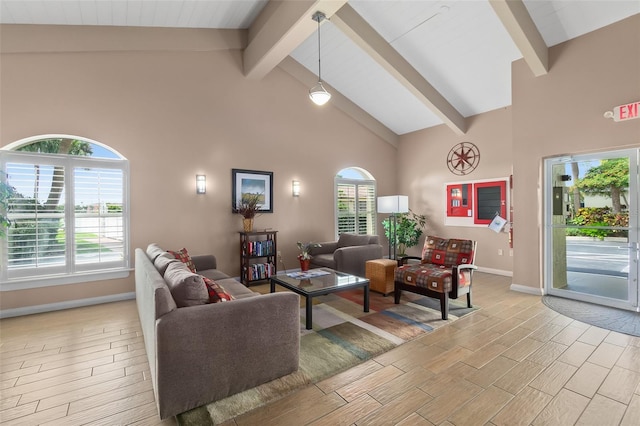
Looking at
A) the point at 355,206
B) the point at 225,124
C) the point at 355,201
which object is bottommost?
the point at 355,206

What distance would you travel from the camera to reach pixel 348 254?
208 inches

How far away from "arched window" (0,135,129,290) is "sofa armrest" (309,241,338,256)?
3124 millimetres

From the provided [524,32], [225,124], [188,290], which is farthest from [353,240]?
[188,290]

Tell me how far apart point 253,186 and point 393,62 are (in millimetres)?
3253

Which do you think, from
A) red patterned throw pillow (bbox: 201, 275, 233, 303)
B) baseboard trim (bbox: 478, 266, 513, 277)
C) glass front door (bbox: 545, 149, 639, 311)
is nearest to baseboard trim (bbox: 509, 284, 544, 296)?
glass front door (bbox: 545, 149, 639, 311)

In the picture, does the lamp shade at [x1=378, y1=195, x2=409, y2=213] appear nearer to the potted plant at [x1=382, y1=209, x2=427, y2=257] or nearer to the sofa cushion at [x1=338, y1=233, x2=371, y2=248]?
the potted plant at [x1=382, y1=209, x2=427, y2=257]

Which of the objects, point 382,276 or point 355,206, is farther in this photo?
point 355,206

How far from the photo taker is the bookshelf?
529 centimetres

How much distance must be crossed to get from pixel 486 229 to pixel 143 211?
636 centimetres

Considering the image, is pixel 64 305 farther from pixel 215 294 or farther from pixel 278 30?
pixel 278 30

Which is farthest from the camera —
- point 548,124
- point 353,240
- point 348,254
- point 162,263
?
point 353,240

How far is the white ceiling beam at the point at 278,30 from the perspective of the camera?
3818 mm

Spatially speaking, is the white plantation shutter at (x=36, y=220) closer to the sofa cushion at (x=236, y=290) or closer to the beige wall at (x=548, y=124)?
the sofa cushion at (x=236, y=290)

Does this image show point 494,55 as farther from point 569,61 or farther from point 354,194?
point 354,194
